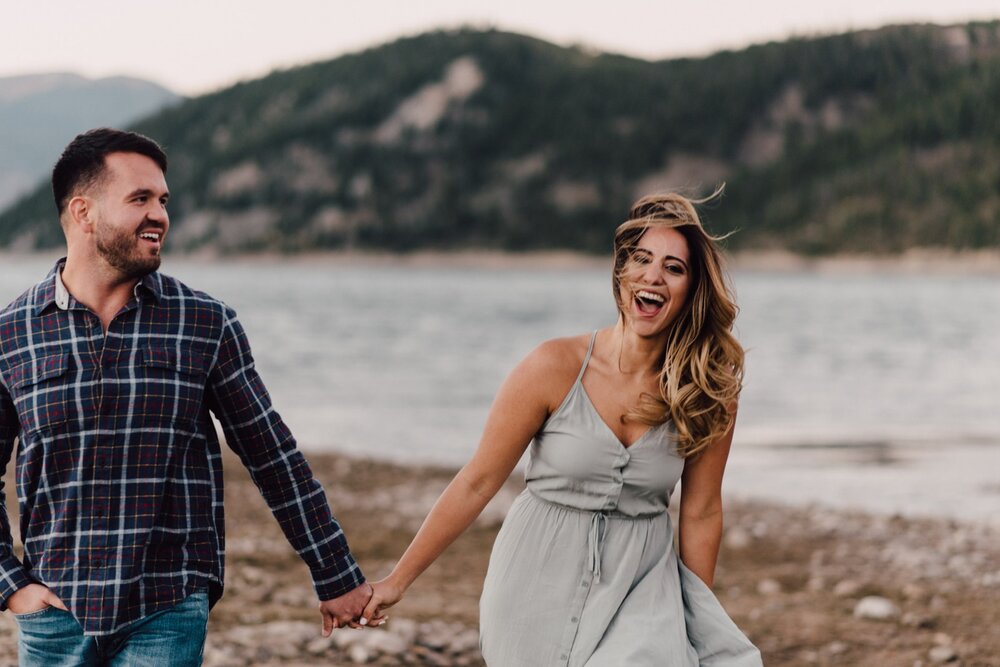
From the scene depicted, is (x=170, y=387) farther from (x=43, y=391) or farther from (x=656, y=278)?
(x=656, y=278)

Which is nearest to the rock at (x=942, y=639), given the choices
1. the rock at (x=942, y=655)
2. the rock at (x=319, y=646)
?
the rock at (x=942, y=655)

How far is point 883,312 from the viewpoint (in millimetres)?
83625

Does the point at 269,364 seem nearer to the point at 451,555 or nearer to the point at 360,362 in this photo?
the point at 360,362

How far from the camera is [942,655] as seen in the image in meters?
7.57

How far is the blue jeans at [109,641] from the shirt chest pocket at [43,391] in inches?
22.0

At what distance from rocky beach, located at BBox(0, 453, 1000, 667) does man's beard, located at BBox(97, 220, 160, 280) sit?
370 centimetres

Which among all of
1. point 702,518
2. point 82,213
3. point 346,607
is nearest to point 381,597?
point 346,607

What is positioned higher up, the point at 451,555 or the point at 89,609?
the point at 89,609

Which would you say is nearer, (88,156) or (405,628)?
(88,156)

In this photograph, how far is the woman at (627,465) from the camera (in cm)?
389

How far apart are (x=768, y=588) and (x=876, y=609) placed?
1345mm

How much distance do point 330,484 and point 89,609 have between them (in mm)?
12470

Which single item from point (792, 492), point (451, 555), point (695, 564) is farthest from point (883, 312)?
point (695, 564)

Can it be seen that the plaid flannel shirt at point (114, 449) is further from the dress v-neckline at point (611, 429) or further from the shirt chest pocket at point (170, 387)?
the dress v-neckline at point (611, 429)
